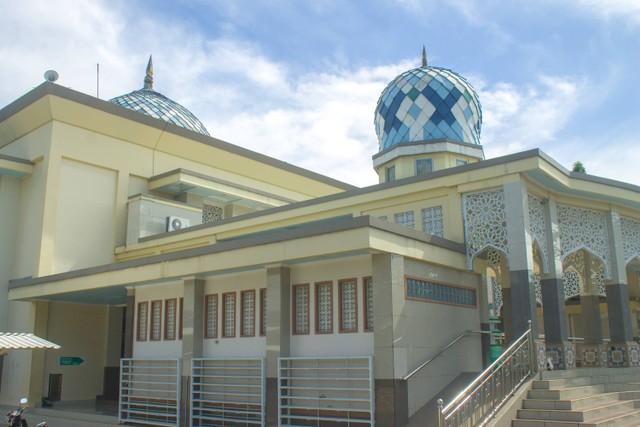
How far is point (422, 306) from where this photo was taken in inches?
488

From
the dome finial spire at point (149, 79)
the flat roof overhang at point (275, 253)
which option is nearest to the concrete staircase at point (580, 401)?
the flat roof overhang at point (275, 253)

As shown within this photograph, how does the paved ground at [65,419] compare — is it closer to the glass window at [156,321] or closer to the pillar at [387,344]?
the glass window at [156,321]

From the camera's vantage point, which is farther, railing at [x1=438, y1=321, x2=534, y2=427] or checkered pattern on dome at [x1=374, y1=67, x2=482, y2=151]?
checkered pattern on dome at [x1=374, y1=67, x2=482, y2=151]

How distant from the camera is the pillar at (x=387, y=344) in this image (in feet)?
36.6

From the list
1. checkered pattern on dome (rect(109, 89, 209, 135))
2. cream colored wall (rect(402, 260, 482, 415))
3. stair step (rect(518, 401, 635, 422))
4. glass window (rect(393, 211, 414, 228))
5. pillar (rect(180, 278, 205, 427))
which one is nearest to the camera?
stair step (rect(518, 401, 635, 422))

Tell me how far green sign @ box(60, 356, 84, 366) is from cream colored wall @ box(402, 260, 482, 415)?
13.2 m

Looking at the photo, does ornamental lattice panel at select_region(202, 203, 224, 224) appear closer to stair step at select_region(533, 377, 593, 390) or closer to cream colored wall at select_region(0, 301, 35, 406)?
cream colored wall at select_region(0, 301, 35, 406)

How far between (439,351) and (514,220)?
3364mm

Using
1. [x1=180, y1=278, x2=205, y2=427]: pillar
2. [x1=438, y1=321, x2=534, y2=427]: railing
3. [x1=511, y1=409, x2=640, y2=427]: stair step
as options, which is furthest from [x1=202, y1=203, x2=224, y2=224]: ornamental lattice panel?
[x1=511, y1=409, x2=640, y2=427]: stair step

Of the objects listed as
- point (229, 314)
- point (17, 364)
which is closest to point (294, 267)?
point (229, 314)

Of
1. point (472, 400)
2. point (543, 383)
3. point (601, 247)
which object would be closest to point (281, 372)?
point (472, 400)

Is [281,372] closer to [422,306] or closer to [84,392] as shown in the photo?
[422,306]

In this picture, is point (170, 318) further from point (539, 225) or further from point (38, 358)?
point (539, 225)

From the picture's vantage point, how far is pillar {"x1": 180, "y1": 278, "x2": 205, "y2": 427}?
1438 centimetres
